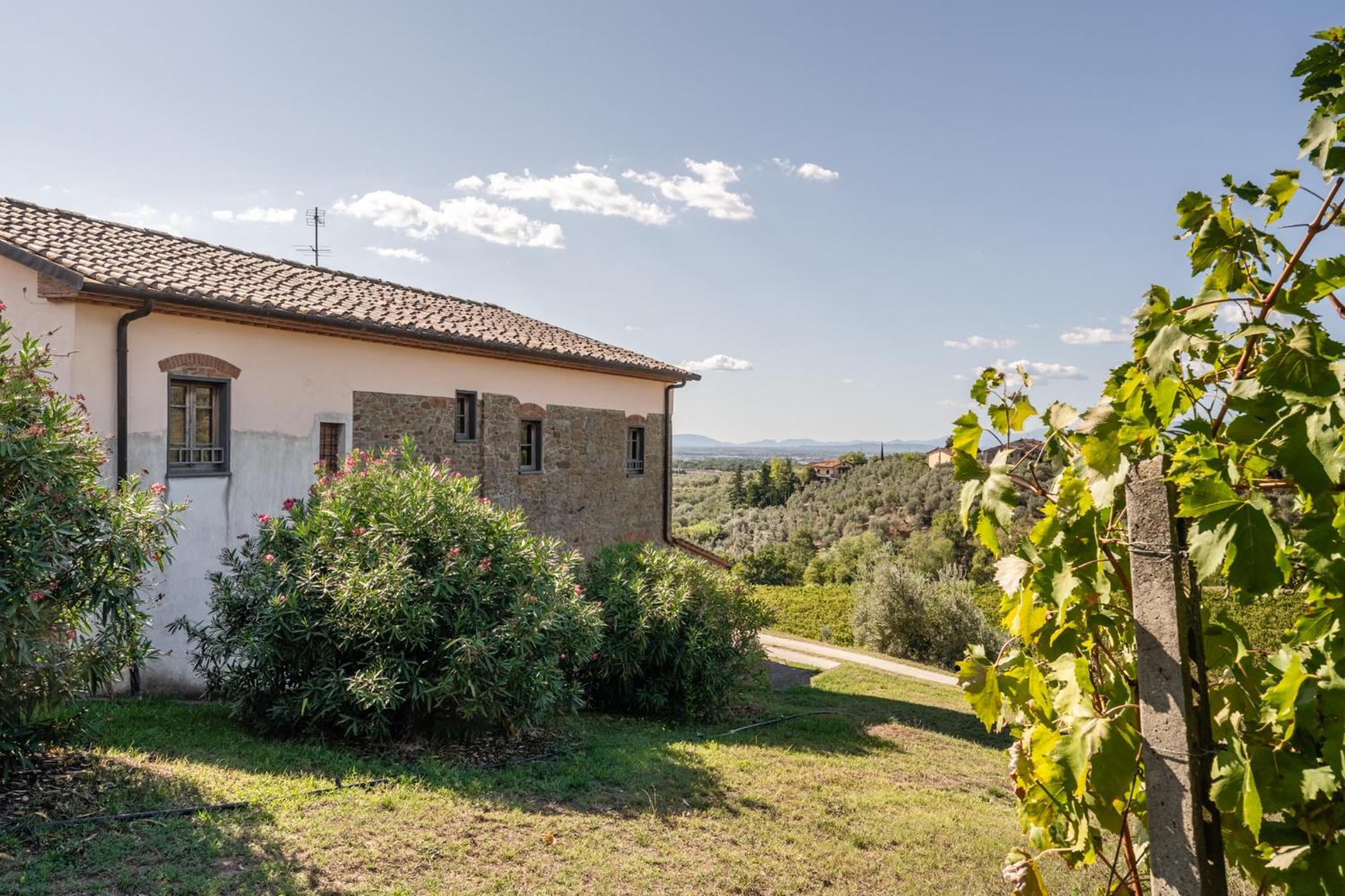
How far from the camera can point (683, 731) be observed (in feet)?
31.6

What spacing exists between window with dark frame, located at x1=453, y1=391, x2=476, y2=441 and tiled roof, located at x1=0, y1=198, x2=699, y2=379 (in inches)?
40.2

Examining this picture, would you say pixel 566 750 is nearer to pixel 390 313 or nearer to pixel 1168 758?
pixel 1168 758

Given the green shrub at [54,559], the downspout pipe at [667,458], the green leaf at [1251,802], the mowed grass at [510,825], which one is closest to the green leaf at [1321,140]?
the green leaf at [1251,802]

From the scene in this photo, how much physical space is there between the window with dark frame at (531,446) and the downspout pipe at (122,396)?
22.5ft

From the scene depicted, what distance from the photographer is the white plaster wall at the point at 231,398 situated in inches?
344

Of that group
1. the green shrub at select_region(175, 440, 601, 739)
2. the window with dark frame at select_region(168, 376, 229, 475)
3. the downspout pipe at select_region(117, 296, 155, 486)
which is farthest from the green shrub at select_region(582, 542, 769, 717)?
the downspout pipe at select_region(117, 296, 155, 486)

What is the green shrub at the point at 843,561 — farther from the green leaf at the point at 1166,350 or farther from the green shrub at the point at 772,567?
the green leaf at the point at 1166,350

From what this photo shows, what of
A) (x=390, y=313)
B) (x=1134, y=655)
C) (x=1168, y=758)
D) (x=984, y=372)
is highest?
(x=390, y=313)

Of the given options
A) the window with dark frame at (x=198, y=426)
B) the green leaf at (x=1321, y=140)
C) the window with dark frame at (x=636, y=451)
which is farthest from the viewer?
the window with dark frame at (x=636, y=451)

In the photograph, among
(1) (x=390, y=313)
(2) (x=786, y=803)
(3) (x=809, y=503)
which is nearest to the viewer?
(2) (x=786, y=803)

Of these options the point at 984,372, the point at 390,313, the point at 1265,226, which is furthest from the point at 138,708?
the point at 1265,226

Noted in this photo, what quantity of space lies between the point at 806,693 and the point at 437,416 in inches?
317

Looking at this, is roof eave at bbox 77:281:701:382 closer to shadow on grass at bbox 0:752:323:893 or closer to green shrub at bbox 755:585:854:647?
shadow on grass at bbox 0:752:323:893

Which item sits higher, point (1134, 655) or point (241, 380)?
point (241, 380)
